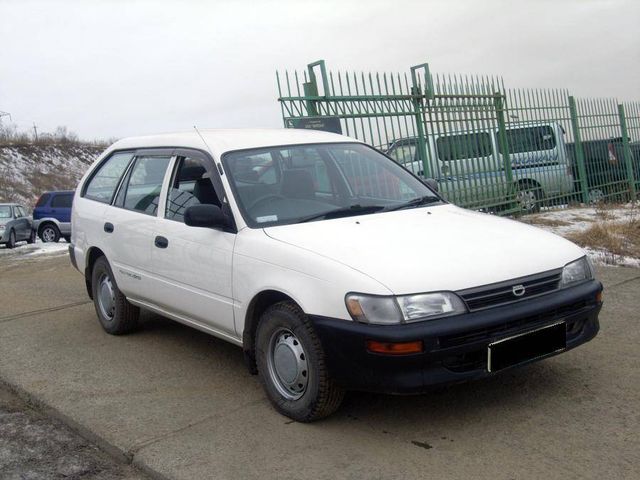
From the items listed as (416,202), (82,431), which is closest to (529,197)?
(416,202)

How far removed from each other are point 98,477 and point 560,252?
274 cm

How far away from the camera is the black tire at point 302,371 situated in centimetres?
371

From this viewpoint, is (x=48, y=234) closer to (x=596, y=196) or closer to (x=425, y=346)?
(x=596, y=196)

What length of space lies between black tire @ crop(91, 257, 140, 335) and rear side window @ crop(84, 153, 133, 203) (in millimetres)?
562

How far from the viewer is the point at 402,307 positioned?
344 centimetres

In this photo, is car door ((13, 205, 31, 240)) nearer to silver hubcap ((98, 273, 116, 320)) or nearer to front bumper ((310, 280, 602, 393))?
silver hubcap ((98, 273, 116, 320))

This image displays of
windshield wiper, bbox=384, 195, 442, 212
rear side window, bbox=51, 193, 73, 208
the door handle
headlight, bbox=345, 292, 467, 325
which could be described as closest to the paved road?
headlight, bbox=345, 292, 467, 325

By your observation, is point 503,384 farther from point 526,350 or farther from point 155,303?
point 155,303

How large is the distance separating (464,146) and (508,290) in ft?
25.3

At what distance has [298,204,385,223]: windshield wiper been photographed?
173 inches

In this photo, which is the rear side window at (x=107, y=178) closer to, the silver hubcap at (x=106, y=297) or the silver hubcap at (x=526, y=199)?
the silver hubcap at (x=106, y=297)

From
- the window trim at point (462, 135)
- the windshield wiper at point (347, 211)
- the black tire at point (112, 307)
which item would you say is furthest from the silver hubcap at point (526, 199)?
the windshield wiper at point (347, 211)

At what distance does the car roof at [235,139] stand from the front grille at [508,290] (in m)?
2.01

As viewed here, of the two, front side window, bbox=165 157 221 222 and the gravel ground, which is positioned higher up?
front side window, bbox=165 157 221 222
